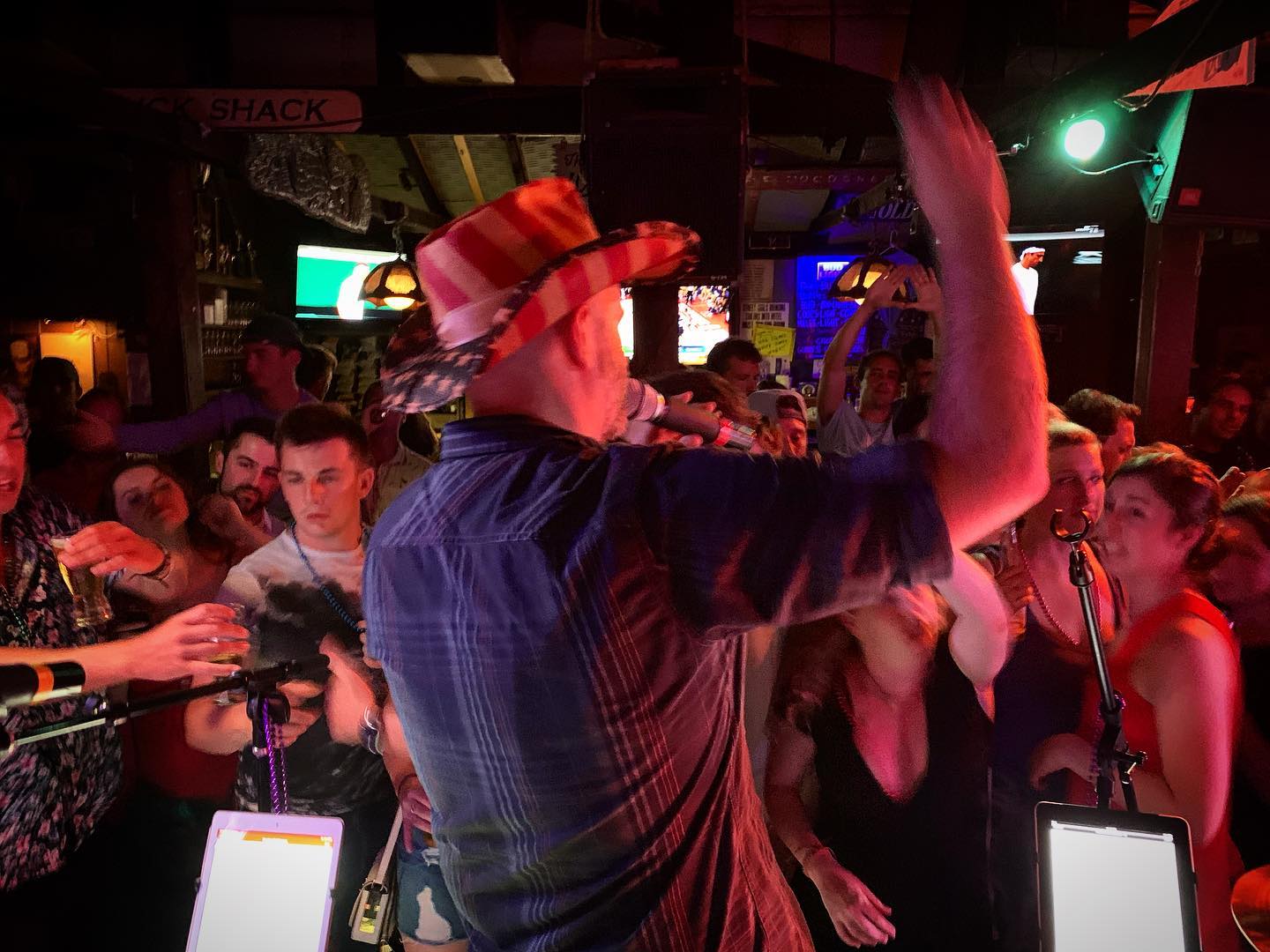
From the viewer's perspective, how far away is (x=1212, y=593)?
2.79 m

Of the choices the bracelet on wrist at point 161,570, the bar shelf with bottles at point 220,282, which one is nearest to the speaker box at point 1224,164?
the bracelet on wrist at point 161,570

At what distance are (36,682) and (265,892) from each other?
52.0 inches

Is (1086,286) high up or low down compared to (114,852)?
up

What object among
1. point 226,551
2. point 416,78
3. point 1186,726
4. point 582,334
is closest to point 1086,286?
point 416,78

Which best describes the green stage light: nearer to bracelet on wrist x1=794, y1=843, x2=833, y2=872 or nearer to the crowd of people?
the crowd of people

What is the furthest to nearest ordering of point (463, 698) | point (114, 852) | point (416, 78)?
point (416, 78), point (114, 852), point (463, 698)

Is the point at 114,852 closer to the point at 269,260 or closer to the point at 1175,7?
the point at 1175,7

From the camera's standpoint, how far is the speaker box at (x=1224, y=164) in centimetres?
491

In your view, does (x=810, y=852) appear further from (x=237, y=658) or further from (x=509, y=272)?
(x=509, y=272)

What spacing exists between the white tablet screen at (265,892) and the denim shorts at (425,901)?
249 millimetres

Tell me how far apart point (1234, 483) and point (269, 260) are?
25.6 ft

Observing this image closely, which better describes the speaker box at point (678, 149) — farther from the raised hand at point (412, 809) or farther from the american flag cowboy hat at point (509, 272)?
the american flag cowboy hat at point (509, 272)

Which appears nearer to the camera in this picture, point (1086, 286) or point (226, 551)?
point (226, 551)

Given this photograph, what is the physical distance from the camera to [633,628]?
0.98 meters
